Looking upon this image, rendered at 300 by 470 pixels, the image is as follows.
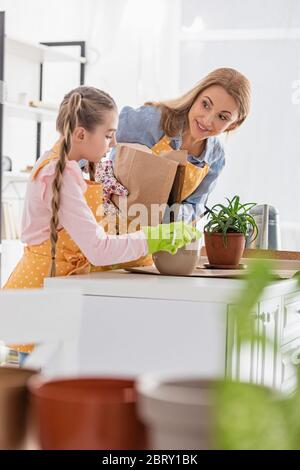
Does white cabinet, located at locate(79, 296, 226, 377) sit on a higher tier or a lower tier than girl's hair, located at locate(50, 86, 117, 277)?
lower

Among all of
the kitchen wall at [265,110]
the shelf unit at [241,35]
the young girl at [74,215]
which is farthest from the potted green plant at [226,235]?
the shelf unit at [241,35]

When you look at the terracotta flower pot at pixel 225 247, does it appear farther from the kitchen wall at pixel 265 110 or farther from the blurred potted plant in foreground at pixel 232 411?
the kitchen wall at pixel 265 110

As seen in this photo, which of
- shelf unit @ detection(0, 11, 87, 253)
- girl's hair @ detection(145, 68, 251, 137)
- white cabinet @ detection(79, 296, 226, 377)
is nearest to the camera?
white cabinet @ detection(79, 296, 226, 377)

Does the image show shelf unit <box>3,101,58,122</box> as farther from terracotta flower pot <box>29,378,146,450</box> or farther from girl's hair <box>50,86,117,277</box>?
terracotta flower pot <box>29,378,146,450</box>

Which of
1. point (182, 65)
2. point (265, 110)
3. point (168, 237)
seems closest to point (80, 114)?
point (168, 237)

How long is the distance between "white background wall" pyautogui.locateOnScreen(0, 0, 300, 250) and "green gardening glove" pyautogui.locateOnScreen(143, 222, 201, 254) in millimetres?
2768

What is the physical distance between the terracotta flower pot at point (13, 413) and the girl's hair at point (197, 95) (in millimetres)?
2386

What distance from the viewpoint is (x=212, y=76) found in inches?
113

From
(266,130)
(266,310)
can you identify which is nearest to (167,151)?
(266,310)

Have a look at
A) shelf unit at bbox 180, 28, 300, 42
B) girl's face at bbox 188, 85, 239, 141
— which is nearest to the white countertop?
girl's face at bbox 188, 85, 239, 141

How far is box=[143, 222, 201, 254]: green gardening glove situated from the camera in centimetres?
232

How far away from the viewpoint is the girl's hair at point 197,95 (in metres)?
2.87

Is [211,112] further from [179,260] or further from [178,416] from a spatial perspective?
[178,416]

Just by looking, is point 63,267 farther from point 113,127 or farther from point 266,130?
point 266,130
